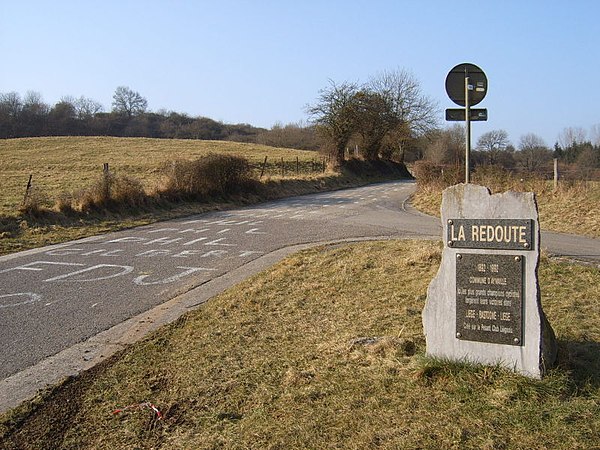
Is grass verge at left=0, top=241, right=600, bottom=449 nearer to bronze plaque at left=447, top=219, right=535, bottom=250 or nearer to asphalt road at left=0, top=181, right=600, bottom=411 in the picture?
asphalt road at left=0, top=181, right=600, bottom=411

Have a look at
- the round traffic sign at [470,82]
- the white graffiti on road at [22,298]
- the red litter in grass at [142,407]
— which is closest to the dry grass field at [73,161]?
the white graffiti on road at [22,298]

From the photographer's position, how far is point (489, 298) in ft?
14.1

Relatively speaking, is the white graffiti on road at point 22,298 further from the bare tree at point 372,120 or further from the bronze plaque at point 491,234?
the bare tree at point 372,120

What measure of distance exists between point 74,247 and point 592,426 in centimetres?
1206

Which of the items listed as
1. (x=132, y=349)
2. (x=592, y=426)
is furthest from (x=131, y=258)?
(x=592, y=426)

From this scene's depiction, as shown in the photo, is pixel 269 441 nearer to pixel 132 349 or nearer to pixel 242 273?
pixel 132 349

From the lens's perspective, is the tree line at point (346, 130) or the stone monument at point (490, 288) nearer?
the stone monument at point (490, 288)

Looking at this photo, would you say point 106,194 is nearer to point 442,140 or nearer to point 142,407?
point 142,407

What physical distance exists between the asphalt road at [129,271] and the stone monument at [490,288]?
3.38m

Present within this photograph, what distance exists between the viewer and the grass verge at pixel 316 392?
3422 millimetres

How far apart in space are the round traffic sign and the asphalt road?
14.5ft

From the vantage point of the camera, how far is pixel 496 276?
426 cm

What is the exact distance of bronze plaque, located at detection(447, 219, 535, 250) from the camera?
13.6 ft

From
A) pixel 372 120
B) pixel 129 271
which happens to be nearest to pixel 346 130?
pixel 372 120
